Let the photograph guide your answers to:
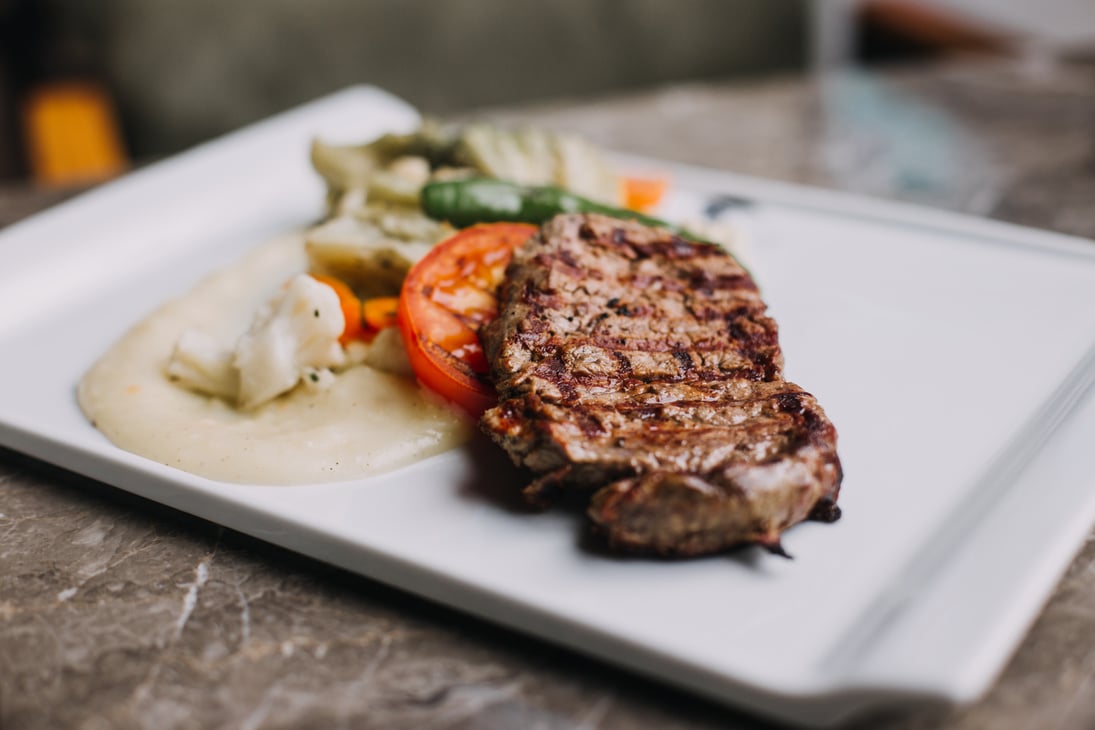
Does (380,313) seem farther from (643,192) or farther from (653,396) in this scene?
(643,192)

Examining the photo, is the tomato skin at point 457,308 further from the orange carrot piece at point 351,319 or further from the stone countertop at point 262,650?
the stone countertop at point 262,650

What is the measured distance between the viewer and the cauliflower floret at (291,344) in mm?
2832

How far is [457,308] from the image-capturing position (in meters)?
2.88

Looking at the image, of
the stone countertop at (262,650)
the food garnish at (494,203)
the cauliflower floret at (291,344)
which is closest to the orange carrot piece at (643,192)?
the food garnish at (494,203)

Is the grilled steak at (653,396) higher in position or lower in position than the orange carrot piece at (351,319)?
higher

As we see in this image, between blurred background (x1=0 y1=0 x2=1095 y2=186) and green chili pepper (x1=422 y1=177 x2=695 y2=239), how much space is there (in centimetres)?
383

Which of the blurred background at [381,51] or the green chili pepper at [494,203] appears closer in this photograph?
the green chili pepper at [494,203]

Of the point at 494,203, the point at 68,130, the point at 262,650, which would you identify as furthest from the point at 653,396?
the point at 68,130

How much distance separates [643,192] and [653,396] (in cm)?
191

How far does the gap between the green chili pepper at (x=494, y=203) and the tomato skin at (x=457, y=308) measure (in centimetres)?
19

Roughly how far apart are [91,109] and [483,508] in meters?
6.68

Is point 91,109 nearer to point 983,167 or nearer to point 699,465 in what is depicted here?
point 983,167

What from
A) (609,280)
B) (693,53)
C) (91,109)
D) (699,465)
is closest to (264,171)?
(609,280)

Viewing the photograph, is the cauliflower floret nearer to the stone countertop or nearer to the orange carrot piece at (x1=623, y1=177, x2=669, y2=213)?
the stone countertop
